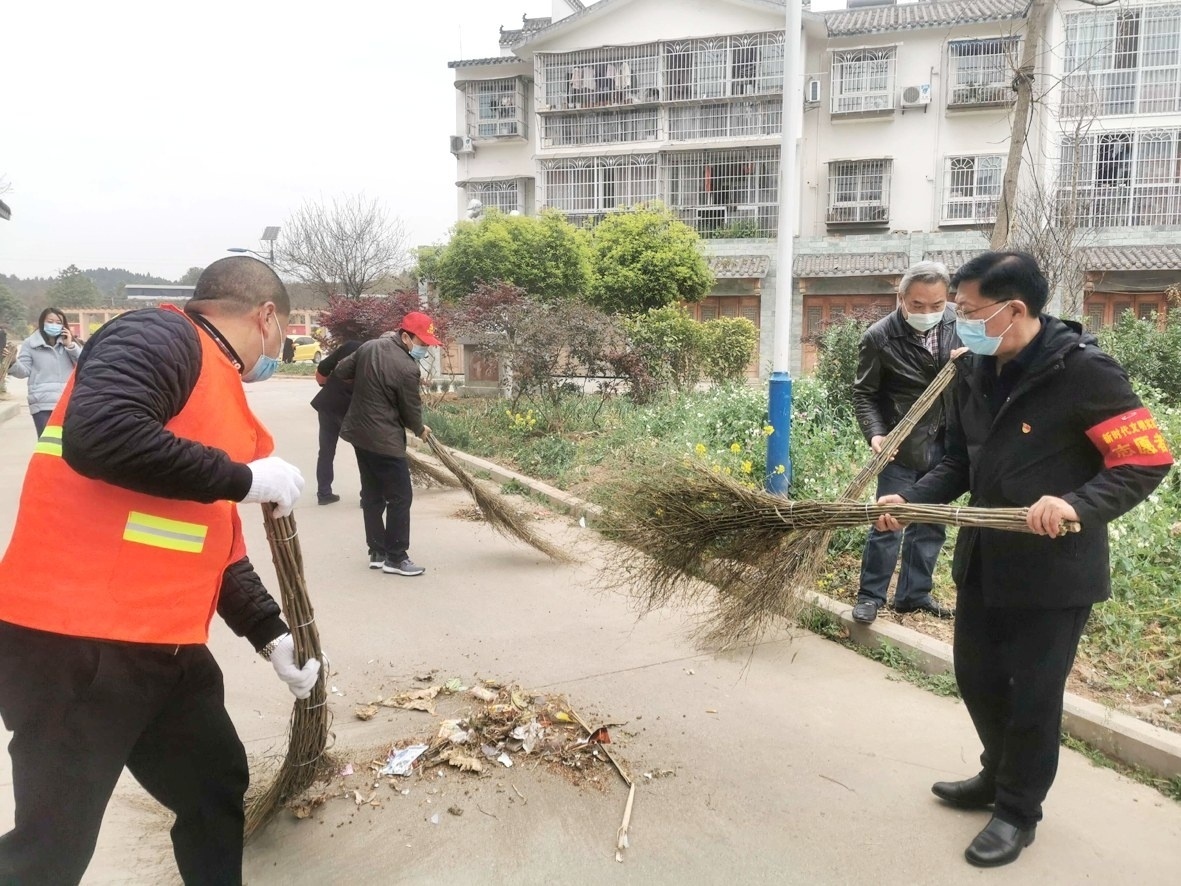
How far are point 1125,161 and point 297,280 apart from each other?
25.0m

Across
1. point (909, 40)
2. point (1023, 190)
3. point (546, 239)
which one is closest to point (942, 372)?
point (1023, 190)

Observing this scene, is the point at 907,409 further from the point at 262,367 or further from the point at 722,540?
the point at 262,367

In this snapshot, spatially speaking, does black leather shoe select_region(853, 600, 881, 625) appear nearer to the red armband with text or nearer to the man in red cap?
the red armband with text

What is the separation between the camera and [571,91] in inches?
1061

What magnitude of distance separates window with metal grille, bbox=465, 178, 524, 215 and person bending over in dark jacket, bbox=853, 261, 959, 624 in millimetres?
25169

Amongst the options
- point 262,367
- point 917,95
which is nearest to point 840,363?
point 262,367

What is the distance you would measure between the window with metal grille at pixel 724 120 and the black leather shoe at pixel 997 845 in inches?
989

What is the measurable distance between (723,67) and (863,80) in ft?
13.4

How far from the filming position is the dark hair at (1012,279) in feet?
7.85

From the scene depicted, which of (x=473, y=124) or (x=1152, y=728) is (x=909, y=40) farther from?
(x=1152, y=728)

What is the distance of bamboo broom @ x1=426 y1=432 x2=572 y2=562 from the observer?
575cm

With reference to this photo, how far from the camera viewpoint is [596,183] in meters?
26.9

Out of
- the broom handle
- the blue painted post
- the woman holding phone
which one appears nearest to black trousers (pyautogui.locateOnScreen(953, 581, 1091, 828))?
the broom handle

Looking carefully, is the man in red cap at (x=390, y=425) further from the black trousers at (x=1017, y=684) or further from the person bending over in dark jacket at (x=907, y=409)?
the black trousers at (x=1017, y=684)
